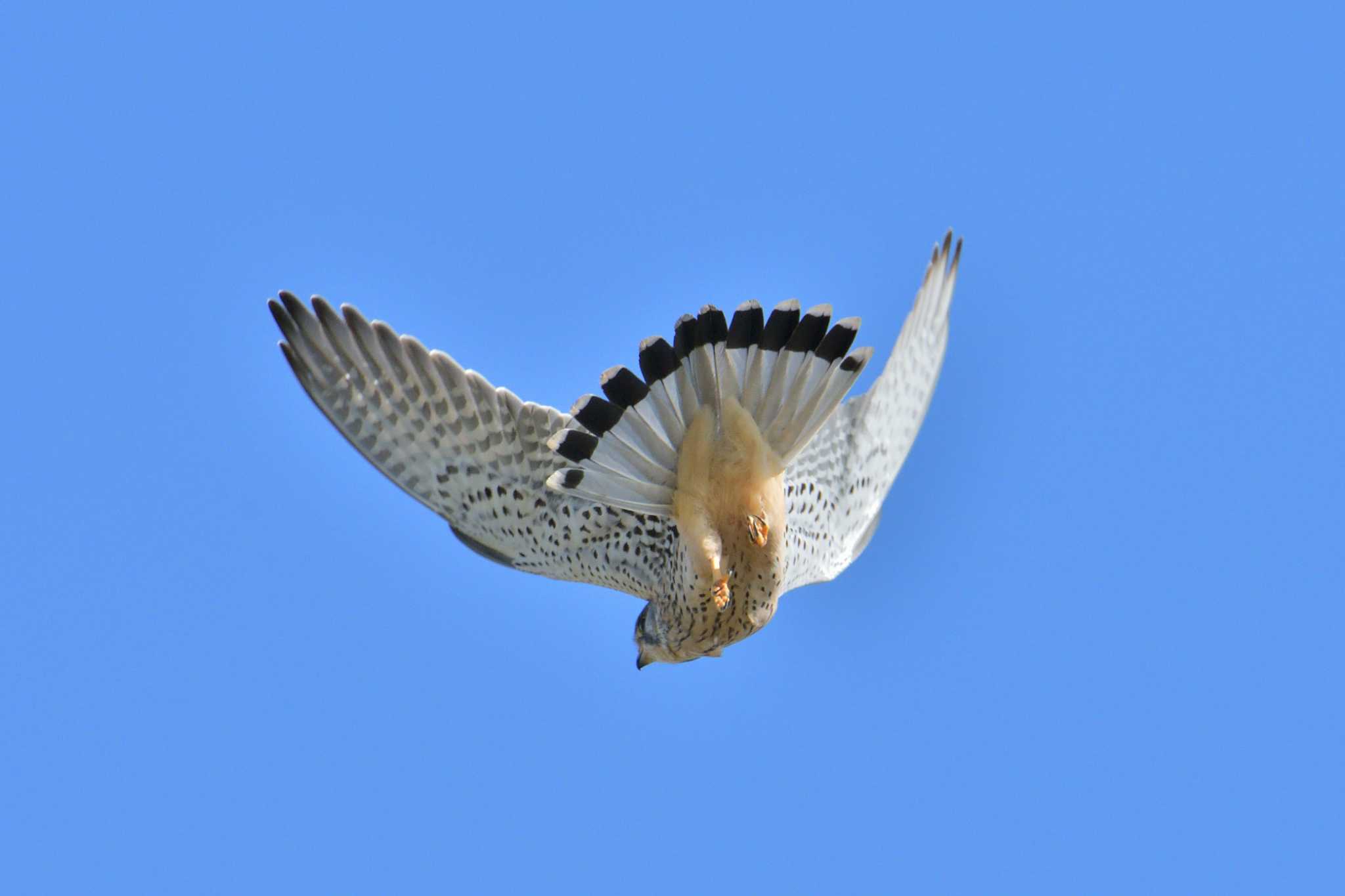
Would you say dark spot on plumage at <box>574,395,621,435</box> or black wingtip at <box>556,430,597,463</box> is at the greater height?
dark spot on plumage at <box>574,395,621,435</box>

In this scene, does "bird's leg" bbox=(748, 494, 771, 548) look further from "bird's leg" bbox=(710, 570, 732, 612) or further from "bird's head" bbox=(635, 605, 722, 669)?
"bird's head" bbox=(635, 605, 722, 669)

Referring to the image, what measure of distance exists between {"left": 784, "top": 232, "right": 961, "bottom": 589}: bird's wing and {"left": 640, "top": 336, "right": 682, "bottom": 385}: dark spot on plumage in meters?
1.65

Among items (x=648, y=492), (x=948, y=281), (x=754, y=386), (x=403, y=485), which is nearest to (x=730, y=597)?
(x=648, y=492)

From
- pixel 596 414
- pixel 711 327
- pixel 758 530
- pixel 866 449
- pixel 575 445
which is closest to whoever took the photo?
pixel 711 327

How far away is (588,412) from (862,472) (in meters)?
2.50

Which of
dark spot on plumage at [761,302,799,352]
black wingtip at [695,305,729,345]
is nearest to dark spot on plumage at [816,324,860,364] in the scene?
dark spot on plumage at [761,302,799,352]

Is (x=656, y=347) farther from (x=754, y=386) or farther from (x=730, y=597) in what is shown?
(x=730, y=597)

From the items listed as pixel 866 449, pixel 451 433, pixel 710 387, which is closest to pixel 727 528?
pixel 710 387

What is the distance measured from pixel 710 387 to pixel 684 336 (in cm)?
24

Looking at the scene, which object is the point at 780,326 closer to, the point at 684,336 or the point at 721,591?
the point at 684,336

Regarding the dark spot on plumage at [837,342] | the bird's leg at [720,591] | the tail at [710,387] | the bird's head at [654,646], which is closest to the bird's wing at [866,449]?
the bird's head at [654,646]

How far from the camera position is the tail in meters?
6.41

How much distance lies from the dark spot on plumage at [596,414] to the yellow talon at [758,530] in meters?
0.78

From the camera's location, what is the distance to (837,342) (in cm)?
647
